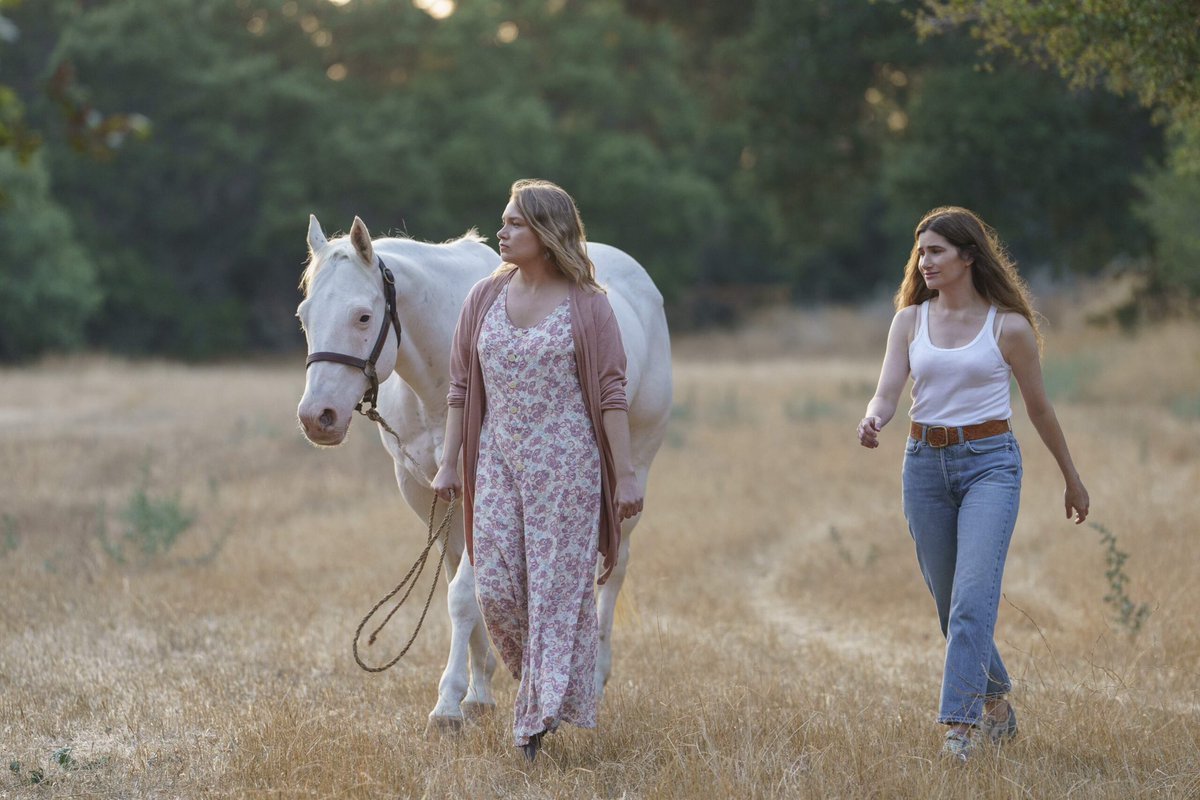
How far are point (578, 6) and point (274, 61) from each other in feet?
46.5

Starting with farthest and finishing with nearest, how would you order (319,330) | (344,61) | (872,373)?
1. (344,61)
2. (872,373)
3. (319,330)

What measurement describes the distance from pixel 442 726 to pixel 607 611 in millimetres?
1351

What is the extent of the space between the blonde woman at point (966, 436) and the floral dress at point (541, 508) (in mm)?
1037

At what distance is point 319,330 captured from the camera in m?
5.01

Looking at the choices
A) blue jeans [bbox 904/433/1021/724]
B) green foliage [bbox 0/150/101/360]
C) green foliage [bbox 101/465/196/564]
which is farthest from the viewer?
green foliage [bbox 0/150/101/360]

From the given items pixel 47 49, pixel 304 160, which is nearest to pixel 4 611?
pixel 304 160

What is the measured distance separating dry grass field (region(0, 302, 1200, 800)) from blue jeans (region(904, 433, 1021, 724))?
297mm

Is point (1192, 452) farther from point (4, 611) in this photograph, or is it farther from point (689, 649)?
point (4, 611)

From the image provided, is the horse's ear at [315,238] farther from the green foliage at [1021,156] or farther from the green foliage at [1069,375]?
the green foliage at [1021,156]

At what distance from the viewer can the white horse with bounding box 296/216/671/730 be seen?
502 cm

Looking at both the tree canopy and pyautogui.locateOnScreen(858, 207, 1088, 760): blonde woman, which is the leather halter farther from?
the tree canopy

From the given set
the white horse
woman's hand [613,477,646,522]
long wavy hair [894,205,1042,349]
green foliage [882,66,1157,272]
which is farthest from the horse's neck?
green foliage [882,66,1157,272]

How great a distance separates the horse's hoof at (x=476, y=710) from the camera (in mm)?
5336

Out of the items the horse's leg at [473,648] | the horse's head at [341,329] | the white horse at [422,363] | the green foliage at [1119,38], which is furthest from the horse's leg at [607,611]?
the green foliage at [1119,38]
